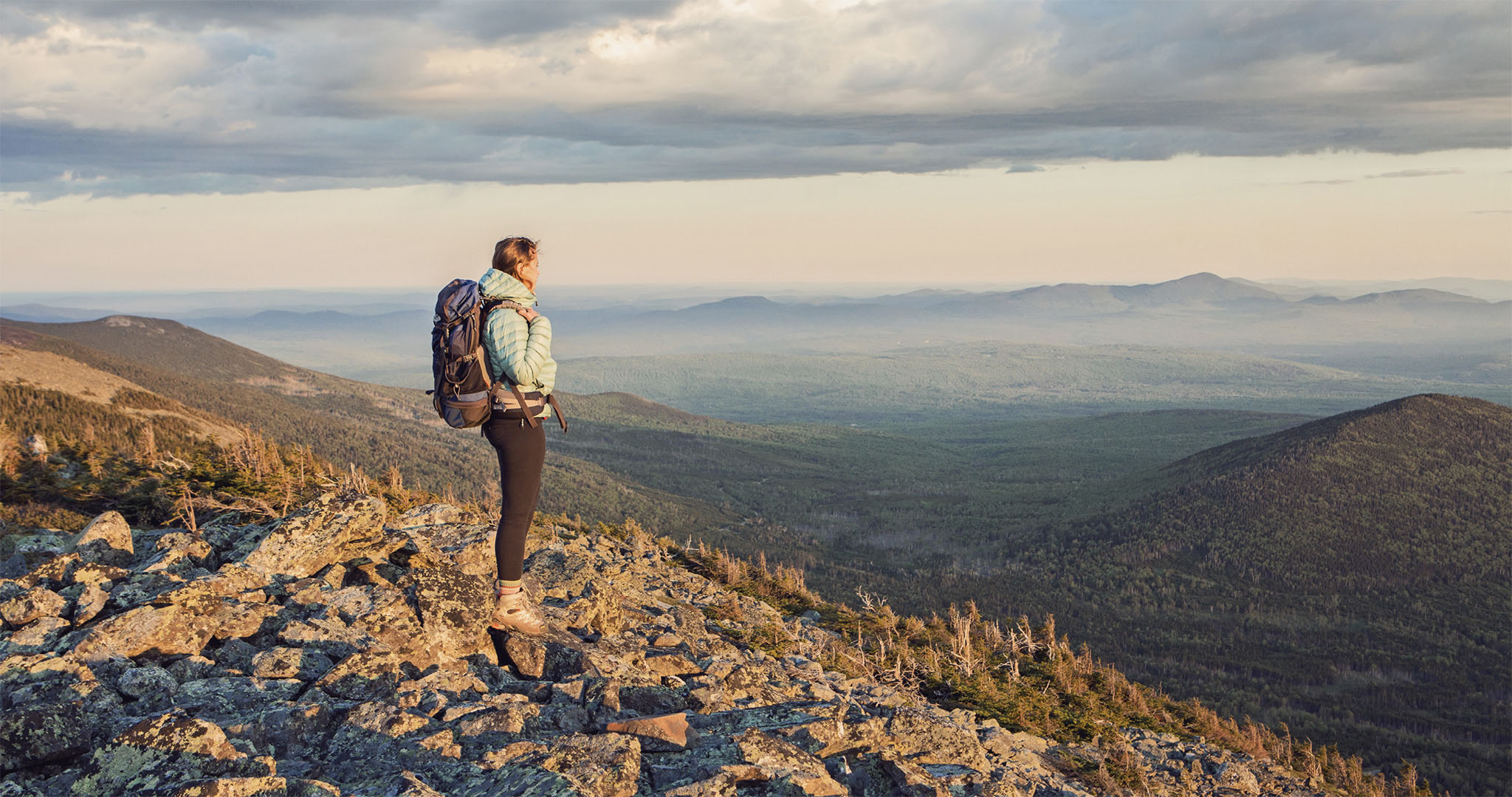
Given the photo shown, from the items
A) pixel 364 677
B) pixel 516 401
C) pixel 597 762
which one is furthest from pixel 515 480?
pixel 597 762

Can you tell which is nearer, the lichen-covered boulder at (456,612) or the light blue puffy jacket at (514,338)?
the light blue puffy jacket at (514,338)

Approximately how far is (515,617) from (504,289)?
3.33 metres

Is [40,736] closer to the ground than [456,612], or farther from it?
farther from it

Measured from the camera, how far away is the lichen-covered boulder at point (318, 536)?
1071 cm

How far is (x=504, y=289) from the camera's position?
871 centimetres

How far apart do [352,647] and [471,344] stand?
9.82 ft

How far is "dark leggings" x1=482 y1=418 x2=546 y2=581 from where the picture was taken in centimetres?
907

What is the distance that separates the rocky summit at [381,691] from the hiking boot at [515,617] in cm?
16

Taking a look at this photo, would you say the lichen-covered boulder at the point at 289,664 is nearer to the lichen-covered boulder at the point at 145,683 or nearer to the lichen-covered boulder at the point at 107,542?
the lichen-covered boulder at the point at 145,683

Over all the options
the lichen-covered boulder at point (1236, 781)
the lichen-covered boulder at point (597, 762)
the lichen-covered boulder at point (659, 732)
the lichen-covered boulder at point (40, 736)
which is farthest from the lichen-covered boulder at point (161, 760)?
the lichen-covered boulder at point (1236, 781)

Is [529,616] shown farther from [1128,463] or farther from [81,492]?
[1128,463]

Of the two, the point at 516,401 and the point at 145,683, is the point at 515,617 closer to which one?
the point at 516,401

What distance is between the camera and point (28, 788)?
587 centimetres

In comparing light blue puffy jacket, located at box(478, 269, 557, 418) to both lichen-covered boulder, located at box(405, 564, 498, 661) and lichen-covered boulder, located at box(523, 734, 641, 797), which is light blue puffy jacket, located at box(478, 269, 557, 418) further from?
lichen-covered boulder, located at box(523, 734, 641, 797)
